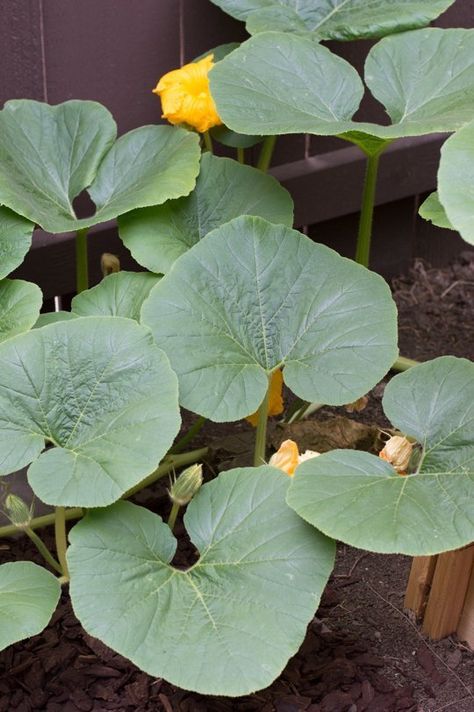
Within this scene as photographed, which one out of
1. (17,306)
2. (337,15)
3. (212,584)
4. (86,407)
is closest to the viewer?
(212,584)

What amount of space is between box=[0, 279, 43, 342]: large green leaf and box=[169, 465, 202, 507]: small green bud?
395mm

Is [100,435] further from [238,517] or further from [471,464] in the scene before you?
[471,464]

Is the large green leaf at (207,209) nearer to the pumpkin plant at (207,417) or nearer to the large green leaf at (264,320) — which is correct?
the pumpkin plant at (207,417)

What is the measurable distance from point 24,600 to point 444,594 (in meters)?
0.72

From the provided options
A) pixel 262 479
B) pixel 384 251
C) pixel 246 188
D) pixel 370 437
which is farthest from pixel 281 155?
pixel 262 479

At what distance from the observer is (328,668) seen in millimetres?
1818

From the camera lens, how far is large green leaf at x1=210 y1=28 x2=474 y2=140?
2014 mm

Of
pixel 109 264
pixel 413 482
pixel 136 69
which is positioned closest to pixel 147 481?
pixel 109 264

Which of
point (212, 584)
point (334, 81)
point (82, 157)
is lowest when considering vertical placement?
point (212, 584)

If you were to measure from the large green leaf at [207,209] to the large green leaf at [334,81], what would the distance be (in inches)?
6.4

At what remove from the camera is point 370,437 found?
2.24 metres

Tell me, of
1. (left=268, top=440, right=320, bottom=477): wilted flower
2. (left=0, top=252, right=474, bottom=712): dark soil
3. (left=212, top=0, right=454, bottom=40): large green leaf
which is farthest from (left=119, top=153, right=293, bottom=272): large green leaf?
(left=0, top=252, right=474, bottom=712): dark soil

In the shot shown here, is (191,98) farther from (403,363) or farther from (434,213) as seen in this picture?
(403,363)

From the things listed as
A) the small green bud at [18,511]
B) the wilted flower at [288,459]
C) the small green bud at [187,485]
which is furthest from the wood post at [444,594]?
the small green bud at [18,511]
